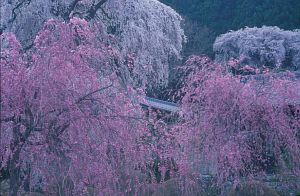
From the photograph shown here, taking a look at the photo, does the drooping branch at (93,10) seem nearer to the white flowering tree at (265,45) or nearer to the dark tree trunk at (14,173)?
the dark tree trunk at (14,173)

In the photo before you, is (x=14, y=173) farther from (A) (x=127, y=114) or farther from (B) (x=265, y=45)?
(B) (x=265, y=45)

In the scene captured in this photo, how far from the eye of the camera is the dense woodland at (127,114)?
184 inches

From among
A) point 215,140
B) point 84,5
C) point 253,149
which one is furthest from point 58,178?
point 84,5

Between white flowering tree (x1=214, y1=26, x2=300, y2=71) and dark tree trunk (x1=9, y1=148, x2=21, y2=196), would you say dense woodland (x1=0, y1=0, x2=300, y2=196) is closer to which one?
dark tree trunk (x1=9, y1=148, x2=21, y2=196)

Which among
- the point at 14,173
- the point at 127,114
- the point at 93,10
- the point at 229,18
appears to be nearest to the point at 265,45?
the point at 229,18

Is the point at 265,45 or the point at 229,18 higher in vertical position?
the point at 229,18

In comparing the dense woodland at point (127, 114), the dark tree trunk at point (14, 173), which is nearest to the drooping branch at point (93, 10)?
the dense woodland at point (127, 114)

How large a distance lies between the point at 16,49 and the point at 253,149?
4071 millimetres

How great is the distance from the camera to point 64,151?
4781 mm

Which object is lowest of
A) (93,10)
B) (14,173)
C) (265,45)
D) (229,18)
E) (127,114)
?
(14,173)

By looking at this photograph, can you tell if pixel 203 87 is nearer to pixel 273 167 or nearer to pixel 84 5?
pixel 273 167

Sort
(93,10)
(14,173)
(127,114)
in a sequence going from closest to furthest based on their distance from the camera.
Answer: (14,173) → (127,114) → (93,10)

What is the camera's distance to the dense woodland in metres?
4.66

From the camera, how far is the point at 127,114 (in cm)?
546
